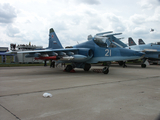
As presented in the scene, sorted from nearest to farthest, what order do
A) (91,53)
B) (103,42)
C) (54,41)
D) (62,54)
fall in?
1. (103,42)
2. (62,54)
3. (91,53)
4. (54,41)

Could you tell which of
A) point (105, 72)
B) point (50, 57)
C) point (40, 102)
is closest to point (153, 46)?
point (105, 72)

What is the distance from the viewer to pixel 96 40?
37.2 ft

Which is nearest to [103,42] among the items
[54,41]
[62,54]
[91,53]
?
[91,53]

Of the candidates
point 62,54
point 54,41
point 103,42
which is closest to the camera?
point 103,42

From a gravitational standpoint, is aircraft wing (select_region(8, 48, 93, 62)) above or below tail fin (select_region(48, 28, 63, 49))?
below

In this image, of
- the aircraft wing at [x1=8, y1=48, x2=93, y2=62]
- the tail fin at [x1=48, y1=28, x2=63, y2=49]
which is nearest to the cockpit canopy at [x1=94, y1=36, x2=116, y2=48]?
the aircraft wing at [x1=8, y1=48, x2=93, y2=62]

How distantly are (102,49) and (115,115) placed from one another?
26.4 ft

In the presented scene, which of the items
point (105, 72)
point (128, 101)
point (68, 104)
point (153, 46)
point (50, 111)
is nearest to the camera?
point (50, 111)

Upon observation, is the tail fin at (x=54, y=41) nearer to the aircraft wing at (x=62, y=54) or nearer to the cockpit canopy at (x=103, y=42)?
the aircraft wing at (x=62, y=54)

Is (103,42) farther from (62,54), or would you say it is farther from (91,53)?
(62,54)

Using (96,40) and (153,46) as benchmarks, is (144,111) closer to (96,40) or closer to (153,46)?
(96,40)

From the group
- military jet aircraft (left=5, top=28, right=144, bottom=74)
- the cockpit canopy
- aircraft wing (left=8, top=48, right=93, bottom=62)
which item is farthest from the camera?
aircraft wing (left=8, top=48, right=93, bottom=62)

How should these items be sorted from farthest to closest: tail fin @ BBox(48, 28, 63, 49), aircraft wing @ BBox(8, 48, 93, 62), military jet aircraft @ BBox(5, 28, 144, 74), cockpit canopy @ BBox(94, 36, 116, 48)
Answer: tail fin @ BBox(48, 28, 63, 49)
aircraft wing @ BBox(8, 48, 93, 62)
cockpit canopy @ BBox(94, 36, 116, 48)
military jet aircraft @ BBox(5, 28, 144, 74)

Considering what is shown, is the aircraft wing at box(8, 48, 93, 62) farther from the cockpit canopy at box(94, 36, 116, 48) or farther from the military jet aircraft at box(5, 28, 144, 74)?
the cockpit canopy at box(94, 36, 116, 48)
